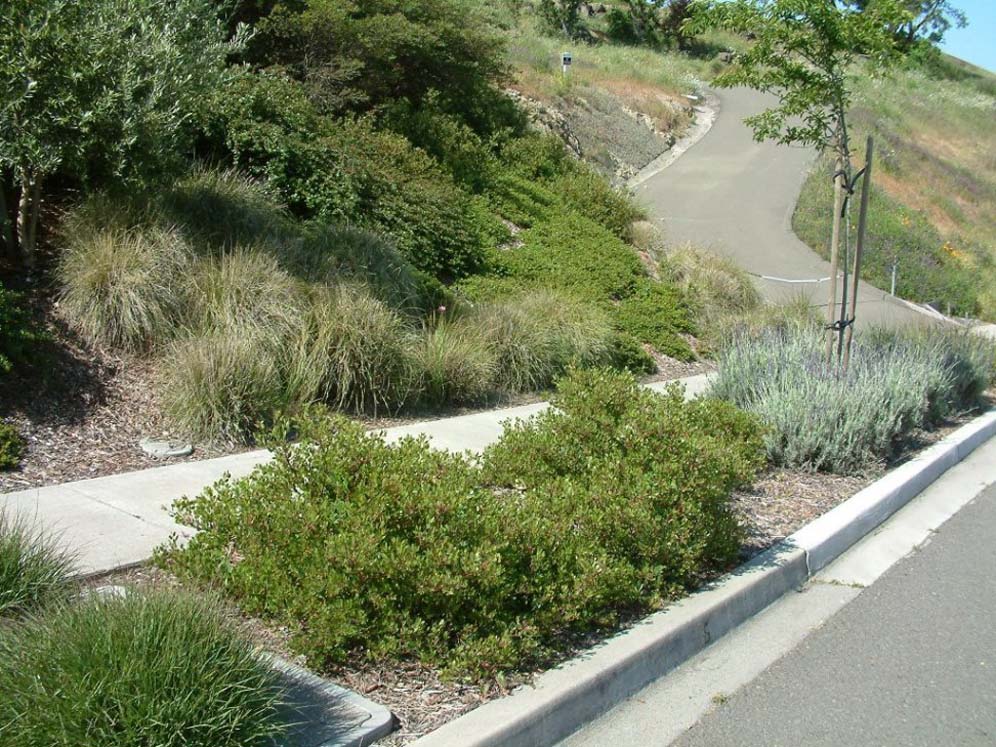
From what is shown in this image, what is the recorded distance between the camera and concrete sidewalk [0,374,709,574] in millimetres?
5668

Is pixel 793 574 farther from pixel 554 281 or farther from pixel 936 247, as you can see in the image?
pixel 936 247

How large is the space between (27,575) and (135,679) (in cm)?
131

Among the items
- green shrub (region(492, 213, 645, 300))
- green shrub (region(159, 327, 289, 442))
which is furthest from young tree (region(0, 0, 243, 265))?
green shrub (region(492, 213, 645, 300))

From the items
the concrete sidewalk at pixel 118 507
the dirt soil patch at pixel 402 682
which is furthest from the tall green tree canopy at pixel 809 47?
the concrete sidewalk at pixel 118 507

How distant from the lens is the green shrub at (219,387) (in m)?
8.16

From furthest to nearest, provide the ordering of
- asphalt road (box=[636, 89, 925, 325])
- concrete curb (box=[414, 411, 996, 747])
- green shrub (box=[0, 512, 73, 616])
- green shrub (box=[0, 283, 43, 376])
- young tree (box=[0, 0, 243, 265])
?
1. asphalt road (box=[636, 89, 925, 325])
2. young tree (box=[0, 0, 243, 265])
3. green shrub (box=[0, 283, 43, 376])
4. green shrub (box=[0, 512, 73, 616])
5. concrete curb (box=[414, 411, 996, 747])

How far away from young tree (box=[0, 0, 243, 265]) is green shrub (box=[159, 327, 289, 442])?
1901 mm

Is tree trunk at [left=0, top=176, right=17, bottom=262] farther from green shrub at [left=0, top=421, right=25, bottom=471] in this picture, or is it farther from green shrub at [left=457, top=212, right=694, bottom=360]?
green shrub at [left=457, top=212, right=694, bottom=360]

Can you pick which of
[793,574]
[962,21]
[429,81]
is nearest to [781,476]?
[793,574]

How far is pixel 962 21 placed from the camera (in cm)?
7175

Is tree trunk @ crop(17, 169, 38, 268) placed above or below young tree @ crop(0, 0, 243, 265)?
below

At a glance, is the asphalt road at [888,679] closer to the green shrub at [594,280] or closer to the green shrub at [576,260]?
the green shrub at [594,280]

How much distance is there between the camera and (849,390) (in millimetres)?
9164

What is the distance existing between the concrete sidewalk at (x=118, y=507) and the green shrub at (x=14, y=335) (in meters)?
1.39
